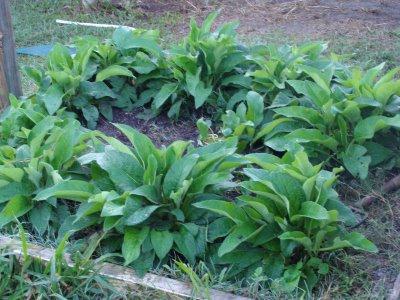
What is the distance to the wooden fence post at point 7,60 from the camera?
13.9ft

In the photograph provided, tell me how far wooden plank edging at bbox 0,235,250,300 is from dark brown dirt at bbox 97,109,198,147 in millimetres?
1350

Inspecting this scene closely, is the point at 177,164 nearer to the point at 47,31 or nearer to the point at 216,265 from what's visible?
the point at 216,265

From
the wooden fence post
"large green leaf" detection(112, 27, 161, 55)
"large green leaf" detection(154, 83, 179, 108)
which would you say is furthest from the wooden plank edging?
"large green leaf" detection(112, 27, 161, 55)

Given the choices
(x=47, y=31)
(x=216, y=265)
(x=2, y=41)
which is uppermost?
(x=2, y=41)

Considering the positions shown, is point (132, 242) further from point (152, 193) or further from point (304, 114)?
point (304, 114)

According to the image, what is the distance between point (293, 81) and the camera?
4113 millimetres

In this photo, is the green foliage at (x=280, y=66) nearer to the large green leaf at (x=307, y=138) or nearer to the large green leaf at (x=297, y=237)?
the large green leaf at (x=307, y=138)

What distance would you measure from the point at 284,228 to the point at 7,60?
86.4 inches

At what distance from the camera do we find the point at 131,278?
3051 mm

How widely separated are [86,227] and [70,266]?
1.35 ft

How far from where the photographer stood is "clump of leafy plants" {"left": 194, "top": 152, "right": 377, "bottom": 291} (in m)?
3.06

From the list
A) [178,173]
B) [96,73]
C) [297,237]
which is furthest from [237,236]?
[96,73]

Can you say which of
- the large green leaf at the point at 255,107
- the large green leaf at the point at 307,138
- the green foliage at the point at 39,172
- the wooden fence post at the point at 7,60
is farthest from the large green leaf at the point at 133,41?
the large green leaf at the point at 307,138

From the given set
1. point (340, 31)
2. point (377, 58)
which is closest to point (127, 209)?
point (377, 58)
